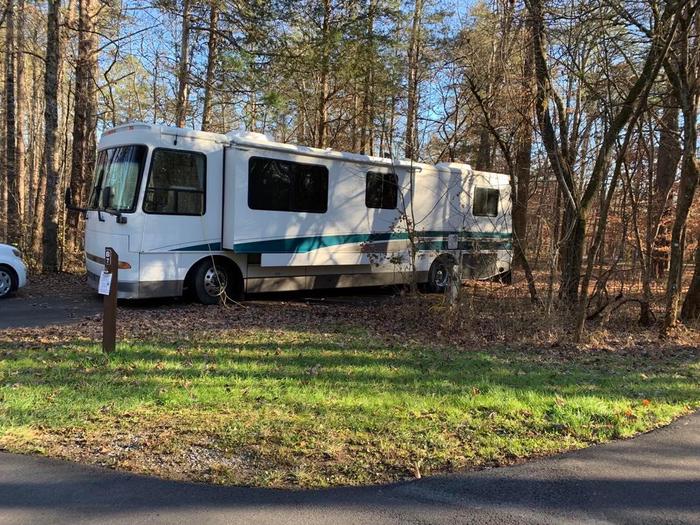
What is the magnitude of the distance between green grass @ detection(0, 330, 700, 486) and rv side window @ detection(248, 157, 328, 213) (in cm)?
409

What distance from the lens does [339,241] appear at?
12.1 meters

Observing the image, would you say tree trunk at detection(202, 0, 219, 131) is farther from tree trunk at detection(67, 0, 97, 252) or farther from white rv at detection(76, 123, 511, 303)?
white rv at detection(76, 123, 511, 303)

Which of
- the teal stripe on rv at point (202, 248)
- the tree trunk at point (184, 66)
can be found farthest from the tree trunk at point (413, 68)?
the teal stripe on rv at point (202, 248)

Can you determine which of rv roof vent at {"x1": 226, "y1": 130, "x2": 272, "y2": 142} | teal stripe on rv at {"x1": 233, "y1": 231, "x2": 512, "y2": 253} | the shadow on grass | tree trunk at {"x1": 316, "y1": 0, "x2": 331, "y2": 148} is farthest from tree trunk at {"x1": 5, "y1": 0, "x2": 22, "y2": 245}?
the shadow on grass

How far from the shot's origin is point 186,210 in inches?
400

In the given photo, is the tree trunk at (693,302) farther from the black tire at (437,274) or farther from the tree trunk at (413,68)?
the tree trunk at (413,68)

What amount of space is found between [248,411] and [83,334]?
12.6ft

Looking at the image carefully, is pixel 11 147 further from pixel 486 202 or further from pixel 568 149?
pixel 568 149

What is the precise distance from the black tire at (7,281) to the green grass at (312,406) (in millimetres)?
4746

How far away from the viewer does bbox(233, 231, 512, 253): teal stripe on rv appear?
423 inches

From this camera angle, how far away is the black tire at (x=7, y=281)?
35.4ft

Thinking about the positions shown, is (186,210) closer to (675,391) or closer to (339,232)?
(339,232)

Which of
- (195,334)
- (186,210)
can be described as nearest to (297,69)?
(186,210)

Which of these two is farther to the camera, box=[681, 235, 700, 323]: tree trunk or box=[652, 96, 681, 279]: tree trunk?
box=[652, 96, 681, 279]: tree trunk
